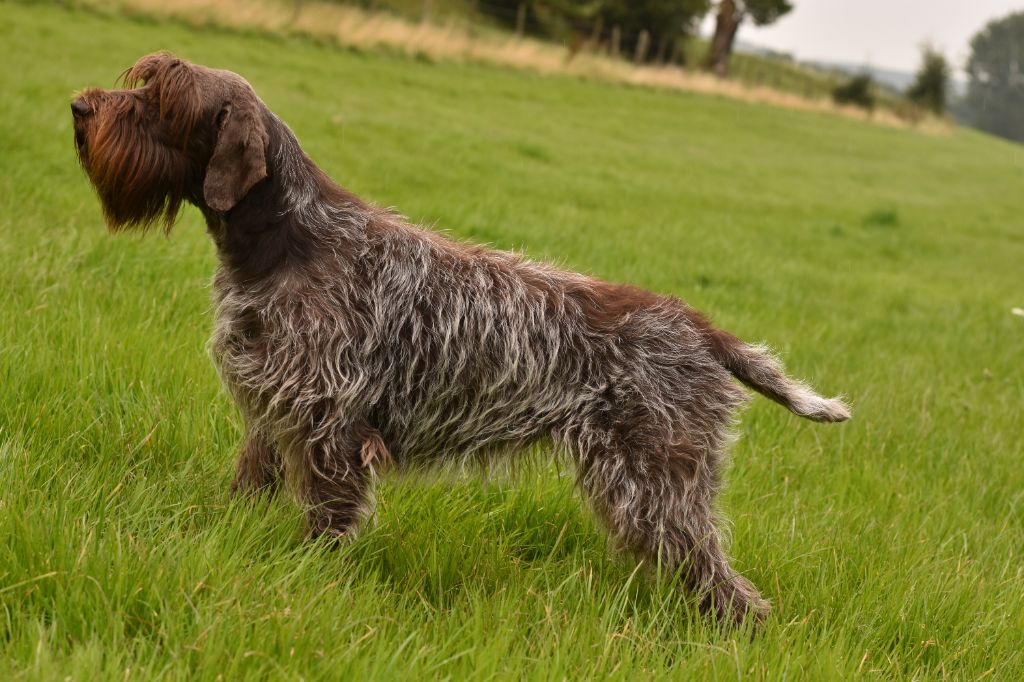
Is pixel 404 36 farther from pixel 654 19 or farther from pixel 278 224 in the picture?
pixel 278 224

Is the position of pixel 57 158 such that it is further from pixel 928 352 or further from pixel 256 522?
pixel 928 352

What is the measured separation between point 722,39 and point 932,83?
25661mm

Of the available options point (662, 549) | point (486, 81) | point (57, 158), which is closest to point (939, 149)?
point (486, 81)

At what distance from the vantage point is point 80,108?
3453mm

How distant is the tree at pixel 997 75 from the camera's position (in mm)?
104312

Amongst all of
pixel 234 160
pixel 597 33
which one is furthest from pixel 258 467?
pixel 597 33

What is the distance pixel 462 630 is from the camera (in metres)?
2.96

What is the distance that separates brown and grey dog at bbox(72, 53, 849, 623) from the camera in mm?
3473

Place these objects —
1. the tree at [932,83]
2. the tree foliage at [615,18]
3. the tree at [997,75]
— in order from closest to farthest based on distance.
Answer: the tree foliage at [615,18], the tree at [932,83], the tree at [997,75]

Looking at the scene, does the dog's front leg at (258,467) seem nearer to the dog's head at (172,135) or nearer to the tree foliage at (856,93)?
the dog's head at (172,135)

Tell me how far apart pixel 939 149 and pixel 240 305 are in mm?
40113

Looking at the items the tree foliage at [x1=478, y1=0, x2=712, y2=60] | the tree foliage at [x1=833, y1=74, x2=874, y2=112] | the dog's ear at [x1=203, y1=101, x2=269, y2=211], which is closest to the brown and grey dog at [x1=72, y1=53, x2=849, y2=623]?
the dog's ear at [x1=203, y1=101, x2=269, y2=211]

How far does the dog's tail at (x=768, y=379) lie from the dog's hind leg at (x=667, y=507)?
14.5 inches

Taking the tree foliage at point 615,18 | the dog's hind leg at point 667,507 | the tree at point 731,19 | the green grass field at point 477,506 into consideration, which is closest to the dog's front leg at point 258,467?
the green grass field at point 477,506
